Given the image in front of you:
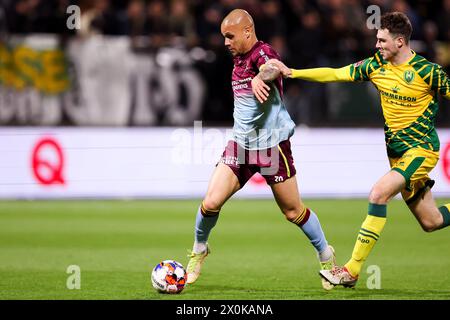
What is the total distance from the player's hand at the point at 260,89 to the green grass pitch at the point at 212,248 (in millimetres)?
1598

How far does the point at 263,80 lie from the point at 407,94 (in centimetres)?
122

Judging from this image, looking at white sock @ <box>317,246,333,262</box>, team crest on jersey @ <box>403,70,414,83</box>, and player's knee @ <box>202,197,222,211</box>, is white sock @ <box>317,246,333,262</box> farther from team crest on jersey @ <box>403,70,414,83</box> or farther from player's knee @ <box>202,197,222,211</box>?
team crest on jersey @ <box>403,70,414,83</box>

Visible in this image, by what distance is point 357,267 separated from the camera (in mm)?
7828

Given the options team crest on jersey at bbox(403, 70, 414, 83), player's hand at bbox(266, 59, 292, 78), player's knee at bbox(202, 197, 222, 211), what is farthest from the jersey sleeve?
player's knee at bbox(202, 197, 222, 211)

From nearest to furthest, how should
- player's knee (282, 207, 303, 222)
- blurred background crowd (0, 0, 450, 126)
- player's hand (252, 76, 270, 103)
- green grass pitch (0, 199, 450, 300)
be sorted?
player's hand (252, 76, 270, 103) < green grass pitch (0, 199, 450, 300) < player's knee (282, 207, 303, 222) < blurred background crowd (0, 0, 450, 126)

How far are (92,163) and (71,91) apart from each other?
1488 mm

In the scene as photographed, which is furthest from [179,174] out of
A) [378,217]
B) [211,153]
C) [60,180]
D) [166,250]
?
[378,217]

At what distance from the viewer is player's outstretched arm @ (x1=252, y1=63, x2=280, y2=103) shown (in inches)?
300

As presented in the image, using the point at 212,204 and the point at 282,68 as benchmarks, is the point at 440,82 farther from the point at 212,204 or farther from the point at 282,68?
the point at 212,204

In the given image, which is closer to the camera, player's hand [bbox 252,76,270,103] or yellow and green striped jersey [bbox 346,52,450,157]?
player's hand [bbox 252,76,270,103]

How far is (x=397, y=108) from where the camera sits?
795cm

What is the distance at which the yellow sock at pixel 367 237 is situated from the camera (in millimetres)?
7828

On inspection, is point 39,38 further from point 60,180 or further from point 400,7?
point 400,7

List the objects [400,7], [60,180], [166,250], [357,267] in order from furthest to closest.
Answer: [400,7]
[60,180]
[166,250]
[357,267]
